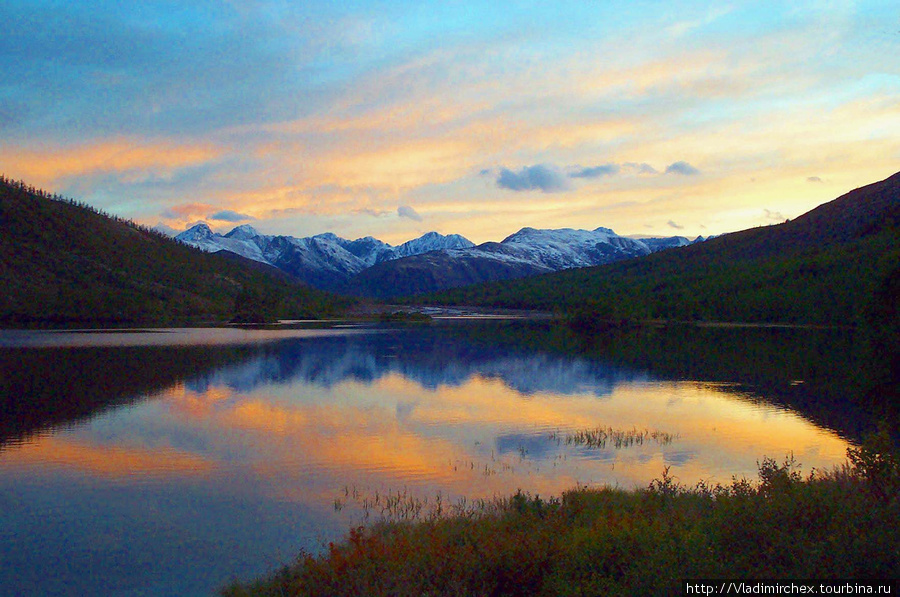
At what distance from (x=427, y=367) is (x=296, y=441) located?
95.8ft

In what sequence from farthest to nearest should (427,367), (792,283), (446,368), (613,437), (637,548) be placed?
1. (792,283)
2. (427,367)
3. (446,368)
4. (613,437)
5. (637,548)

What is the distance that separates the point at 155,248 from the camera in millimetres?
193625

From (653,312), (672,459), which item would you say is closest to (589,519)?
(672,459)

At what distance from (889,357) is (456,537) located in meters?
21.4

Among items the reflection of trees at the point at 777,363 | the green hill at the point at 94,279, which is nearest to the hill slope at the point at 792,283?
the reflection of trees at the point at 777,363

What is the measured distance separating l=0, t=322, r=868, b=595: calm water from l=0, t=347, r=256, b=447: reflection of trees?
219mm

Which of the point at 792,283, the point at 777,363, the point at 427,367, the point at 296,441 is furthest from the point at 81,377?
the point at 792,283

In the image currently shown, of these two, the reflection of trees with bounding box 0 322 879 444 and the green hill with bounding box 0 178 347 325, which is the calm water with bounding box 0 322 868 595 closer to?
the reflection of trees with bounding box 0 322 879 444

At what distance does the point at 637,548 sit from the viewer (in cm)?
1120

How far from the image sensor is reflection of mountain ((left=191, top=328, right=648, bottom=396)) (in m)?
46.4

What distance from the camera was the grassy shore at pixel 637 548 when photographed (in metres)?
9.51

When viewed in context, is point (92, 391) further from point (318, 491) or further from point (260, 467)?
point (318, 491)

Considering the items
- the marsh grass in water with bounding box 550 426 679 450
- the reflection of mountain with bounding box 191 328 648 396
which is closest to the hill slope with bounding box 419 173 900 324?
the reflection of mountain with bounding box 191 328 648 396

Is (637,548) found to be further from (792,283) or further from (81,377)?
(792,283)
